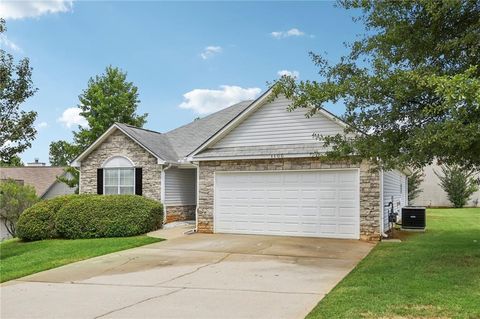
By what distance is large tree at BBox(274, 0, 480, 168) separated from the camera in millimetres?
7938

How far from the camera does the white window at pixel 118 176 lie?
19.1m

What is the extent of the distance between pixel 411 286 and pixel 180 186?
1353cm

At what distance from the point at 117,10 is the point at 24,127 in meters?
4.61

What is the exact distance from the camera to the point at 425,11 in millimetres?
8414

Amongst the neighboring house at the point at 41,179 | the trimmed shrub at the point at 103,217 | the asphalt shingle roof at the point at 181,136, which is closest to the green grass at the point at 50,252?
the trimmed shrub at the point at 103,217

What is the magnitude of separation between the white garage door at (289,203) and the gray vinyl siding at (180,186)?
3327 mm

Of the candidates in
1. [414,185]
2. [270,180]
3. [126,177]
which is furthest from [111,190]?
[414,185]

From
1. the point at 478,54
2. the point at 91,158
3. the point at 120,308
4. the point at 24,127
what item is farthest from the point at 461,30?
the point at 91,158

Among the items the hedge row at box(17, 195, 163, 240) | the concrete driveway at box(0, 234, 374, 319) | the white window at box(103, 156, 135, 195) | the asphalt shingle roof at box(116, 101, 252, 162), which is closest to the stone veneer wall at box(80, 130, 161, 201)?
the white window at box(103, 156, 135, 195)

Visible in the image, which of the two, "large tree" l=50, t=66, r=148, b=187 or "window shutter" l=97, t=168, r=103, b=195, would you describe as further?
"large tree" l=50, t=66, r=148, b=187

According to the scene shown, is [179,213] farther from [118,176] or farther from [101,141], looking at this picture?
[101,141]

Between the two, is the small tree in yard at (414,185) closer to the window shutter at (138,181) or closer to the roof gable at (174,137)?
the roof gable at (174,137)

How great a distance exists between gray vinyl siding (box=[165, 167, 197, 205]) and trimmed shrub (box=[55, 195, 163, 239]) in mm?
2099

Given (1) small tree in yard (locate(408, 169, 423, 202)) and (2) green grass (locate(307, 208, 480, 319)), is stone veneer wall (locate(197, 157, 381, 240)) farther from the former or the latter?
(1) small tree in yard (locate(408, 169, 423, 202))
